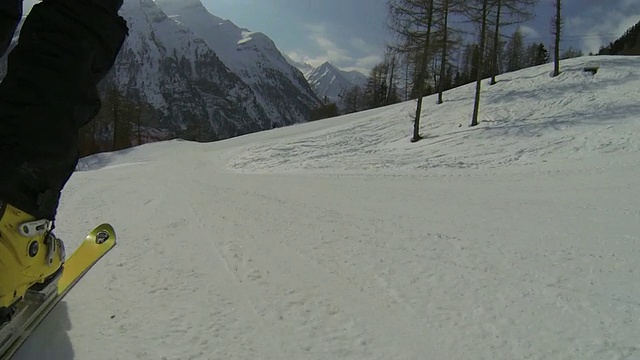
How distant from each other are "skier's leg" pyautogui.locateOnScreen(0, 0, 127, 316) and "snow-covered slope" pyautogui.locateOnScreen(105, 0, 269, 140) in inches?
4722

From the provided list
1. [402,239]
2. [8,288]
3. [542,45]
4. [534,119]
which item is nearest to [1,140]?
[8,288]

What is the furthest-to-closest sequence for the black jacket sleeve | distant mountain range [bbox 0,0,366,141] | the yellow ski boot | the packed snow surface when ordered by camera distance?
distant mountain range [bbox 0,0,366,141]
the packed snow surface
the yellow ski boot
the black jacket sleeve

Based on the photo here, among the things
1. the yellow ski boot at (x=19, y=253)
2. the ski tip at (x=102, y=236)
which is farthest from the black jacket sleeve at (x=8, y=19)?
the ski tip at (x=102, y=236)

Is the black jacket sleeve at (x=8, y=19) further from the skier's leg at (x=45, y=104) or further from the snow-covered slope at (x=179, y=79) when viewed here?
the snow-covered slope at (x=179, y=79)

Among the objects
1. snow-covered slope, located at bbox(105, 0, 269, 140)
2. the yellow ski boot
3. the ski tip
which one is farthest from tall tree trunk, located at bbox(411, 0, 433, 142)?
snow-covered slope, located at bbox(105, 0, 269, 140)

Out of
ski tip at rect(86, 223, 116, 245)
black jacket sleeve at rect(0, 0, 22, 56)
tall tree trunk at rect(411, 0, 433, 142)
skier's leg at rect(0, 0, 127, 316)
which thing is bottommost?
Answer: ski tip at rect(86, 223, 116, 245)

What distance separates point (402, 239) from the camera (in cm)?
334

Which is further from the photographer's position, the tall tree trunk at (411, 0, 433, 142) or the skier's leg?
the tall tree trunk at (411, 0, 433, 142)

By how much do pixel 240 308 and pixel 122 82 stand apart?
145 metres

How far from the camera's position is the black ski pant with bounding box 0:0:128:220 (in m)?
1.07

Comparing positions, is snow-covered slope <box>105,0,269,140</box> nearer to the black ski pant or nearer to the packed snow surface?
the packed snow surface

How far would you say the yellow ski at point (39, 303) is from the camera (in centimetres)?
140

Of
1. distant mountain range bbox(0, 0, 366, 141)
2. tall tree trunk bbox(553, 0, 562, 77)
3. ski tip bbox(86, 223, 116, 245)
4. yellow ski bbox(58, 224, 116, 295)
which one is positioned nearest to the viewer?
yellow ski bbox(58, 224, 116, 295)

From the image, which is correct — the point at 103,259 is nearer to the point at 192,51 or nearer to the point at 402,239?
the point at 402,239
